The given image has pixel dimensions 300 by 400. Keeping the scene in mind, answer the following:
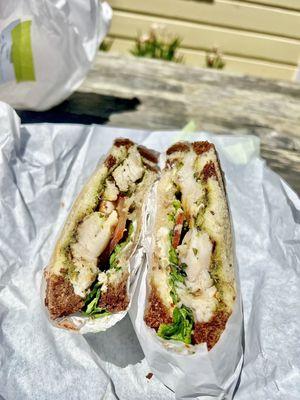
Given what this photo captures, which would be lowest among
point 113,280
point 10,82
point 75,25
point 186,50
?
point 186,50

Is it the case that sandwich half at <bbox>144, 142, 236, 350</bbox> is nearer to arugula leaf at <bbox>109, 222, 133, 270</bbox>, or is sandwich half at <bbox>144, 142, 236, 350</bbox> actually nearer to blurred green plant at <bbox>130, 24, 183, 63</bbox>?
arugula leaf at <bbox>109, 222, 133, 270</bbox>

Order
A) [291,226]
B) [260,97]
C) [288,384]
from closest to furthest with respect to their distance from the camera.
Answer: [288,384], [291,226], [260,97]

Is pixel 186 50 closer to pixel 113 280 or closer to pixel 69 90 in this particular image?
pixel 69 90

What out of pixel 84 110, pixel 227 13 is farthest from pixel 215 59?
pixel 84 110

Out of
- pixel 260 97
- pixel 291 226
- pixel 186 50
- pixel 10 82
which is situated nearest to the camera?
pixel 291 226

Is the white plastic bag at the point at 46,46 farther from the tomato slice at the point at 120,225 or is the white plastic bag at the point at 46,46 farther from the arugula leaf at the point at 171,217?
the arugula leaf at the point at 171,217

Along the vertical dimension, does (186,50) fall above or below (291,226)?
below

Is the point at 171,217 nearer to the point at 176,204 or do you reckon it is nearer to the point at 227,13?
the point at 176,204

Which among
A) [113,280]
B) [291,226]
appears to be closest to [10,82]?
[113,280]
